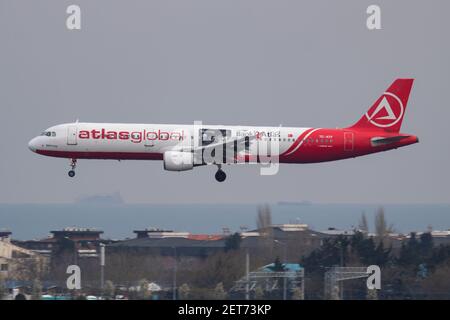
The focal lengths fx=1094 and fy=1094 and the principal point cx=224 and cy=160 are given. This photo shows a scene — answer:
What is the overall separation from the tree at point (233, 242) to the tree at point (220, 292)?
31.2ft

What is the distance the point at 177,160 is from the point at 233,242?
8.04 metres

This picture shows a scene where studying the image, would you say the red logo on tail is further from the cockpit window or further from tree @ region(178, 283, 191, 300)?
tree @ region(178, 283, 191, 300)

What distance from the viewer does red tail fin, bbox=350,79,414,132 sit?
292ft

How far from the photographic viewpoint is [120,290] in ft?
222

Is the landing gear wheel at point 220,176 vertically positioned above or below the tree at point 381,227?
above

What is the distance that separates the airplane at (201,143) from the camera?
83438 millimetres

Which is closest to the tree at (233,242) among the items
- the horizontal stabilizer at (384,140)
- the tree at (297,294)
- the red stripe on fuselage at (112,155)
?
the red stripe on fuselage at (112,155)

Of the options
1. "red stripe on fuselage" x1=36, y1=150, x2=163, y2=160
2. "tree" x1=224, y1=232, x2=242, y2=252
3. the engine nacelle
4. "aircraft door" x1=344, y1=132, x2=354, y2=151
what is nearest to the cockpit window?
"red stripe on fuselage" x1=36, y1=150, x2=163, y2=160

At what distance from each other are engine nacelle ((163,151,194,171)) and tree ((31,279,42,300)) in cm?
1695

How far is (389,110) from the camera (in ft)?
297

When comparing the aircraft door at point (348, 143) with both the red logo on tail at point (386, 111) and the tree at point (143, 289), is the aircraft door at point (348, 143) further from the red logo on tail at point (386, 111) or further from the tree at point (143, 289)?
the tree at point (143, 289)

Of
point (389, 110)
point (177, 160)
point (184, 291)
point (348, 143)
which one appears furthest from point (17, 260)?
point (389, 110)
